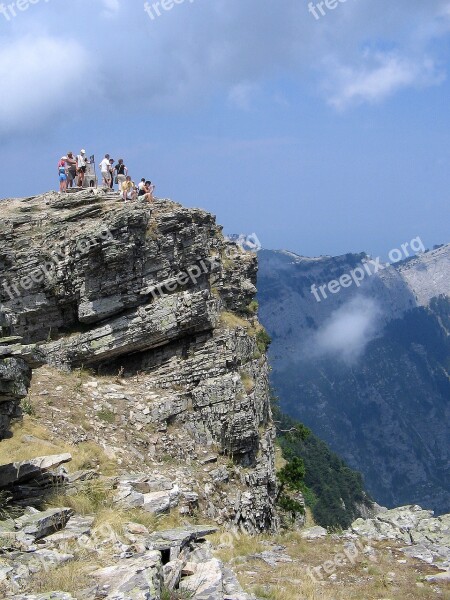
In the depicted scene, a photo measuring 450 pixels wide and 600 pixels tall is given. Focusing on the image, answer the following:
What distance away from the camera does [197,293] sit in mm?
34594

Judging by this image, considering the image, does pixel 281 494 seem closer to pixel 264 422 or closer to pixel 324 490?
pixel 264 422

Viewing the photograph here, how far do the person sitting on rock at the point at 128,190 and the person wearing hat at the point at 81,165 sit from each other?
3.40m

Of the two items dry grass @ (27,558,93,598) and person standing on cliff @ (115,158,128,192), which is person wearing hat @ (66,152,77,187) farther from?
dry grass @ (27,558,93,598)

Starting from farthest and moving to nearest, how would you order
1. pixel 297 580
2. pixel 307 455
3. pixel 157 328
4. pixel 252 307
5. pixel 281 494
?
pixel 307 455
pixel 252 307
pixel 281 494
pixel 157 328
pixel 297 580

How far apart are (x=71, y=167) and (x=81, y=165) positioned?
91cm

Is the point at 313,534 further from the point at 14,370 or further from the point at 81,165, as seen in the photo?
the point at 81,165

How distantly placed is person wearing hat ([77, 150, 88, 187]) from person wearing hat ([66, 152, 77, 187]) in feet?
1.63

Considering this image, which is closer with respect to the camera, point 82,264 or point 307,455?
point 82,264

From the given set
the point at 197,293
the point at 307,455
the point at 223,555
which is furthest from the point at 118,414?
the point at 307,455

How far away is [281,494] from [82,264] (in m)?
23.7

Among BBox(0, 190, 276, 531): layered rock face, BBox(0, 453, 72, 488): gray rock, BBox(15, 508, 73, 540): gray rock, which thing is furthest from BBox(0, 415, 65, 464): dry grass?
BBox(0, 190, 276, 531): layered rock face

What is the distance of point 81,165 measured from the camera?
1545 inches

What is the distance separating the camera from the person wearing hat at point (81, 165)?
3922 cm

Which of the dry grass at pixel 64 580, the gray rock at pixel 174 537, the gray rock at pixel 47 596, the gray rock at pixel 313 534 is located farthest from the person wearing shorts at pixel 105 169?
the gray rock at pixel 47 596
